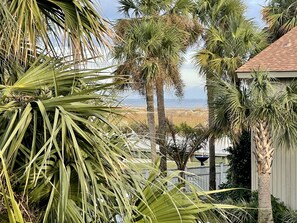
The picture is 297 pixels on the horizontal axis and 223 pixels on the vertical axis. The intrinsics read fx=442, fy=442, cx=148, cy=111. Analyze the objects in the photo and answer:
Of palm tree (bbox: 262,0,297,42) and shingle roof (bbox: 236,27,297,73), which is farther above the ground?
palm tree (bbox: 262,0,297,42)

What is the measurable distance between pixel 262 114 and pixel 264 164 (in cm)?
110

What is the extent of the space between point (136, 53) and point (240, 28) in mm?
2878

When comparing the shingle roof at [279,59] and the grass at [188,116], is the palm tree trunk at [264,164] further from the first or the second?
the grass at [188,116]

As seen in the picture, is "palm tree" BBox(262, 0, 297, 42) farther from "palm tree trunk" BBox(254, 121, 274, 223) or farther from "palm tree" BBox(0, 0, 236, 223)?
"palm tree" BBox(0, 0, 236, 223)

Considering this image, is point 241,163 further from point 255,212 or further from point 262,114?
point 262,114

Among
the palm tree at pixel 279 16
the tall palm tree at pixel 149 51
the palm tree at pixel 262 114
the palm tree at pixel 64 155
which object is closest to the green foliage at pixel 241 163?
the tall palm tree at pixel 149 51

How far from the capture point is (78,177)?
9.44ft

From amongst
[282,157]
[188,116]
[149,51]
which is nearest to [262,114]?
[282,157]

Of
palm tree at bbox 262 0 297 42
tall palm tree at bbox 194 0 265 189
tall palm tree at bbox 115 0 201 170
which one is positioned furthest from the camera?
palm tree at bbox 262 0 297 42

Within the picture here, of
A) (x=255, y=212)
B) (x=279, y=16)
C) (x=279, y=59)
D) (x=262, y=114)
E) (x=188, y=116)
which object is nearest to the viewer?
(x=262, y=114)

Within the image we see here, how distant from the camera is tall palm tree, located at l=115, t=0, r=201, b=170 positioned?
12125mm

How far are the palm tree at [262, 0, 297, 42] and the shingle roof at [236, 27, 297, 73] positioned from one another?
3.52m

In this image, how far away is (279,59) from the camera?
9258 millimetres

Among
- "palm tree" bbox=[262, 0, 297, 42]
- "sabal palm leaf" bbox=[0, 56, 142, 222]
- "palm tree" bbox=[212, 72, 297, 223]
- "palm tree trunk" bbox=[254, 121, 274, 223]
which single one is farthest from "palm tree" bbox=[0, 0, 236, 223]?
"palm tree" bbox=[262, 0, 297, 42]
